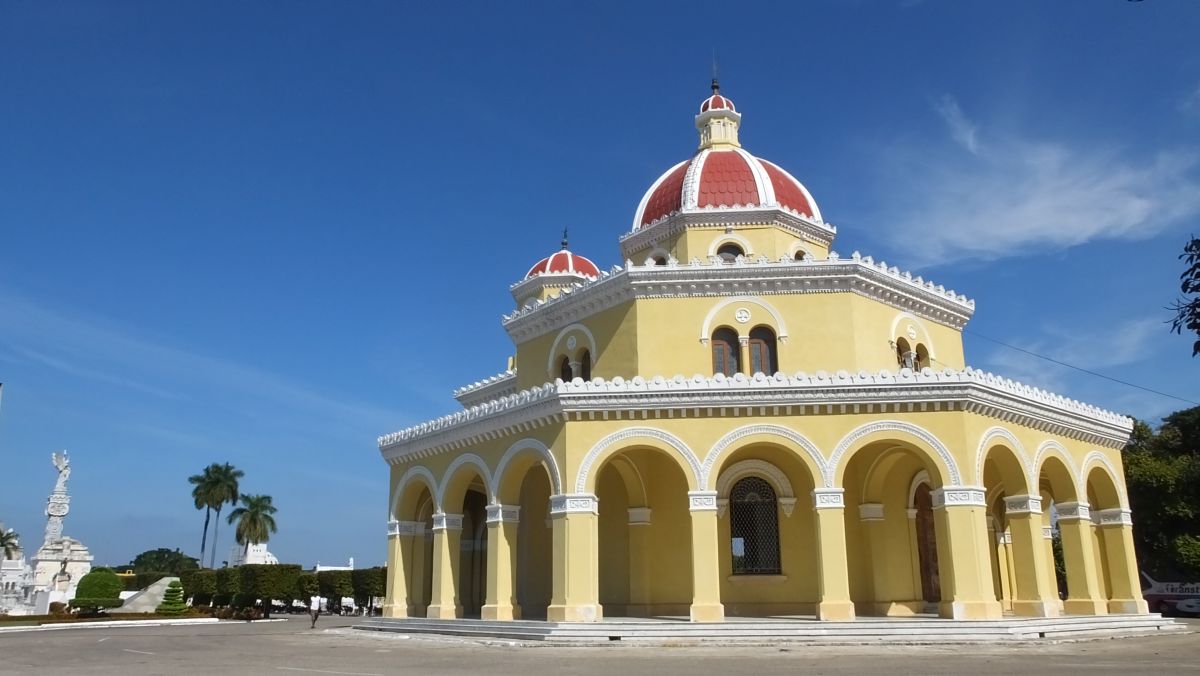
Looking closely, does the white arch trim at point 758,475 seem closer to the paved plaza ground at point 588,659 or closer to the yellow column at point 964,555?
the yellow column at point 964,555

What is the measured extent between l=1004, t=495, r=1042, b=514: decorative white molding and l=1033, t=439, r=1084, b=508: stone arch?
1.47m

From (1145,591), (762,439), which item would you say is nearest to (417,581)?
(762,439)

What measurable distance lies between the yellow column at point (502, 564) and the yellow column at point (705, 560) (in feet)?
14.7

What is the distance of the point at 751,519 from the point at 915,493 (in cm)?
395

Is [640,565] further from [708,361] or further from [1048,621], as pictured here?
[1048,621]

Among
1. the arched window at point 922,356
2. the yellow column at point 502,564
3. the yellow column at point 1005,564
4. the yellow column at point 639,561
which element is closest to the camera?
the yellow column at point 502,564

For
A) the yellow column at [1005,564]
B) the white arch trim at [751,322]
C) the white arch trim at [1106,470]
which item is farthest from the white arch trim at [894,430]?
the yellow column at [1005,564]

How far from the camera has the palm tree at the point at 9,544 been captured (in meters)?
55.2

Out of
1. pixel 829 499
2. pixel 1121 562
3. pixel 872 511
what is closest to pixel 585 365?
pixel 829 499

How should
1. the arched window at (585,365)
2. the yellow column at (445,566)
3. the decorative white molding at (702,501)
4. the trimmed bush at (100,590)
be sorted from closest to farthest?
the decorative white molding at (702,501)
the yellow column at (445,566)
the arched window at (585,365)
the trimmed bush at (100,590)

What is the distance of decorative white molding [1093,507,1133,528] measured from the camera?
23.7 metres

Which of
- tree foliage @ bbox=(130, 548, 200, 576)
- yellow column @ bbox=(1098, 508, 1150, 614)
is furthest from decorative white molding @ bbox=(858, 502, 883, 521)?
tree foliage @ bbox=(130, 548, 200, 576)

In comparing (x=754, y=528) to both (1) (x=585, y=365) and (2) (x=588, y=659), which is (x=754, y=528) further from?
(2) (x=588, y=659)

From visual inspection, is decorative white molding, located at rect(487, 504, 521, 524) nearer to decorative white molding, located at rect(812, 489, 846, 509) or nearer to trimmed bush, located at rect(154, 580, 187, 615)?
decorative white molding, located at rect(812, 489, 846, 509)
